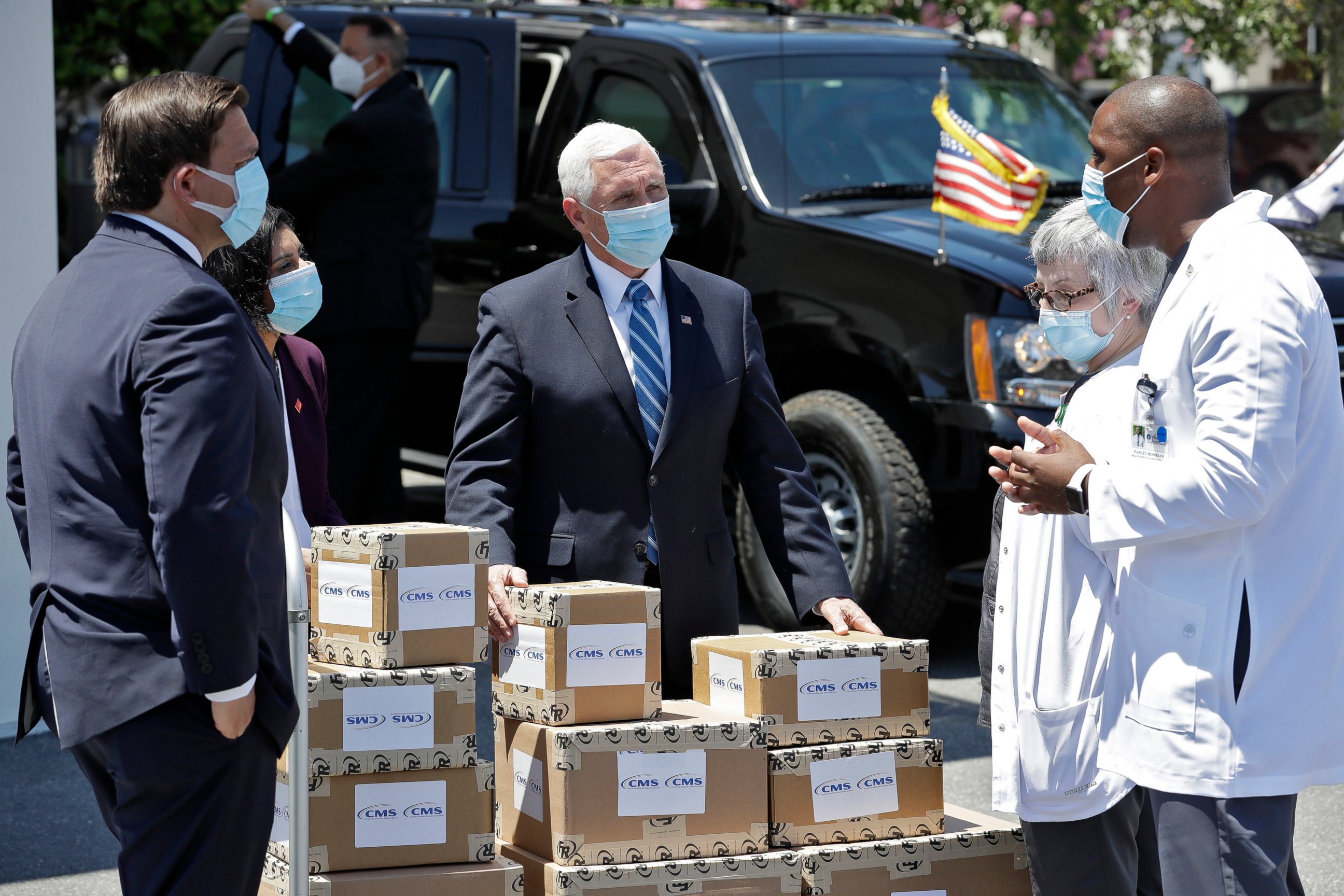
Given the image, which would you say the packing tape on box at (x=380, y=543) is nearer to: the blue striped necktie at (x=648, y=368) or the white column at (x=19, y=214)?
the blue striped necktie at (x=648, y=368)

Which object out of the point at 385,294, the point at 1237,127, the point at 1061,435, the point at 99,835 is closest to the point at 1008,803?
the point at 1061,435

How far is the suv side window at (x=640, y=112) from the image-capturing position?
7273 mm

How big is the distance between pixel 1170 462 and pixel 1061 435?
246mm

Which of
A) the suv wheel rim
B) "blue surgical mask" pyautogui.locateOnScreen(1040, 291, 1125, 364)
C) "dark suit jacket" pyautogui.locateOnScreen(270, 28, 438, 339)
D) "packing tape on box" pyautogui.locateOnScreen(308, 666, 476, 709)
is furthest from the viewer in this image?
"dark suit jacket" pyautogui.locateOnScreen(270, 28, 438, 339)

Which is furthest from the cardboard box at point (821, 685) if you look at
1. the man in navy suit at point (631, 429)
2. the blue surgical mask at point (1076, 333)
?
the blue surgical mask at point (1076, 333)

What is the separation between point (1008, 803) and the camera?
3.36 m

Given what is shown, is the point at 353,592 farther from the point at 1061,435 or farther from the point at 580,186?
the point at 1061,435

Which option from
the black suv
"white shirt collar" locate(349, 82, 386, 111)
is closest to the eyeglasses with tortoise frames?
the black suv

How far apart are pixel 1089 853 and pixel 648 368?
57.3 inches

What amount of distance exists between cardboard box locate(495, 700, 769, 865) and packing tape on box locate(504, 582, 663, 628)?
0.21m

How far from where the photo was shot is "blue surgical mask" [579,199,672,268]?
12.7ft

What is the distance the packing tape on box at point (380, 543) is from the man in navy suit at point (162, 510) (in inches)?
17.3

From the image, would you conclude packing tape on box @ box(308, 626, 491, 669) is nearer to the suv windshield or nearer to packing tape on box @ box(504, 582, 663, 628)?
packing tape on box @ box(504, 582, 663, 628)

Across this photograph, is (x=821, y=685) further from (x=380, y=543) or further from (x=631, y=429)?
(x=380, y=543)
